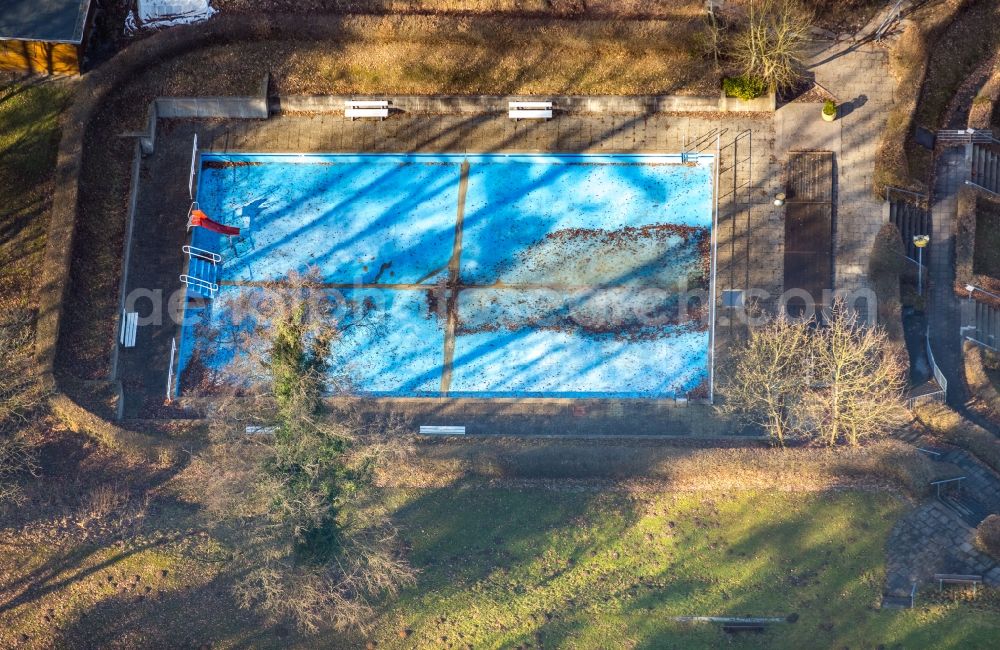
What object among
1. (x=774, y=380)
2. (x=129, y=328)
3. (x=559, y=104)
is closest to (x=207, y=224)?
(x=129, y=328)

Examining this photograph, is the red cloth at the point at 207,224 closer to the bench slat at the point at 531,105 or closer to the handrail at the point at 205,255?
the handrail at the point at 205,255

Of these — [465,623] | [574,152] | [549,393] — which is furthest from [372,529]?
[574,152]

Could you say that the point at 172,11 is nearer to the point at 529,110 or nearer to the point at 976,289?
the point at 529,110

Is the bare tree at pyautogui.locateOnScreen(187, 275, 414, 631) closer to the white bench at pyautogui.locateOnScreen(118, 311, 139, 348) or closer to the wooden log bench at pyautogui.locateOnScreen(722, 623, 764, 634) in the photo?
the white bench at pyautogui.locateOnScreen(118, 311, 139, 348)

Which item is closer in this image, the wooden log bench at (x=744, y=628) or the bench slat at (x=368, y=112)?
the wooden log bench at (x=744, y=628)

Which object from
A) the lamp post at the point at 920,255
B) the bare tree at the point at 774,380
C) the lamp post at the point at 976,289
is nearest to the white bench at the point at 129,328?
the bare tree at the point at 774,380
